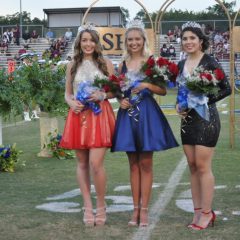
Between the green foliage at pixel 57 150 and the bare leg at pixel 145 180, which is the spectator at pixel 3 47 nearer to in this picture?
the green foliage at pixel 57 150

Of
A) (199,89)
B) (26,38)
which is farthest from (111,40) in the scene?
(26,38)

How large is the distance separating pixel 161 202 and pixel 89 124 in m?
1.44

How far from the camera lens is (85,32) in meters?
5.23

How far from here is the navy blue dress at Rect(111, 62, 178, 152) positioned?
500 centimetres

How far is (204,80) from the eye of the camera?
4742 mm

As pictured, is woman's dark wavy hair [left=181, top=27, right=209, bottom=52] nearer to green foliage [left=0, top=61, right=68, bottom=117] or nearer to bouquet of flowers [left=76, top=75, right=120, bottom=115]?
bouquet of flowers [left=76, top=75, right=120, bottom=115]

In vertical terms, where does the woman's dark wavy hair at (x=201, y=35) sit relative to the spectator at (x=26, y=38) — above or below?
below

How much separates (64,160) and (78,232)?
13.8ft

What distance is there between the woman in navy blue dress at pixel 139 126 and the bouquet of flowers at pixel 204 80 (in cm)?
36

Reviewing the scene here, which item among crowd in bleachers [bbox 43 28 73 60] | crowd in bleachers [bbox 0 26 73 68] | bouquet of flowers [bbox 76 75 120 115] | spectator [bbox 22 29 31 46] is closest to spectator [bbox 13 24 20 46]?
crowd in bleachers [bbox 0 26 73 68]

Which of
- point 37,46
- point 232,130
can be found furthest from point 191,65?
point 37,46

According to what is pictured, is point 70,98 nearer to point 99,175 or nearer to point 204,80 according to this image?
point 99,175

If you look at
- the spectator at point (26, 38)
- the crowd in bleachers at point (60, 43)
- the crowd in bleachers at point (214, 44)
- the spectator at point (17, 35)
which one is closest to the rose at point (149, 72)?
the crowd in bleachers at point (214, 44)

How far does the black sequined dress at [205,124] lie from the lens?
16.2 ft
